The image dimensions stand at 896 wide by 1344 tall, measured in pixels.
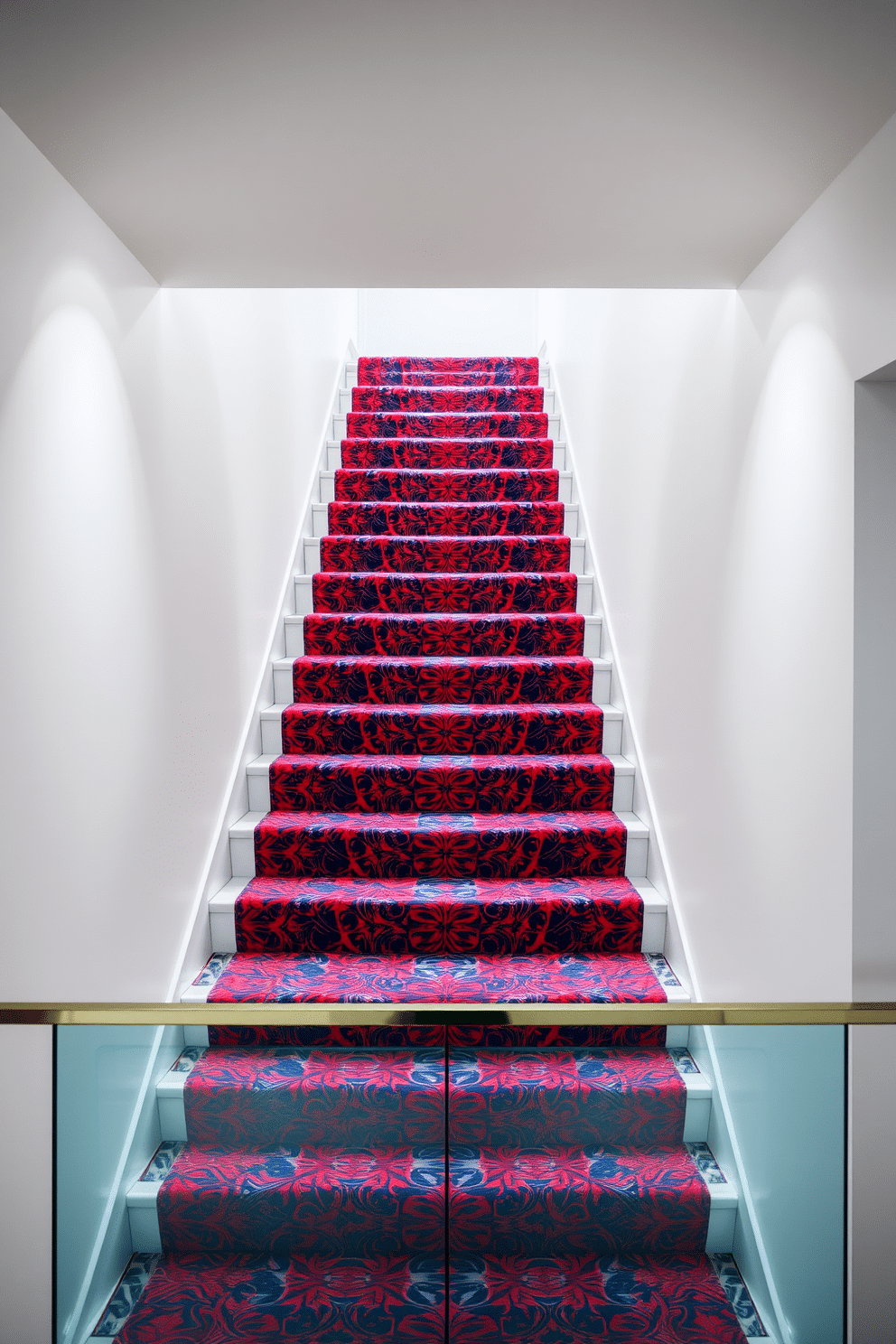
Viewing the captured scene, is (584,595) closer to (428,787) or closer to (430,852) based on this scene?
(428,787)

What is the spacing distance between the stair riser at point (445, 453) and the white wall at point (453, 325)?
6.34 feet

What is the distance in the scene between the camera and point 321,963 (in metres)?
2.49

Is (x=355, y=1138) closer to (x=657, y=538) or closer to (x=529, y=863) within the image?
(x=529, y=863)

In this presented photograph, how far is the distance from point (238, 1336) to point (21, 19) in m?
1.77

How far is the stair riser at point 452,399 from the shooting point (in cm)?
499

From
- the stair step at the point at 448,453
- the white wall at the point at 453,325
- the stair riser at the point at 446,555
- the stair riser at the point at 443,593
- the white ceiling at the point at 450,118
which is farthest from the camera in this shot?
the white wall at the point at 453,325

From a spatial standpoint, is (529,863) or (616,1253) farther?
(529,863)

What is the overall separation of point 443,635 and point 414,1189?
2.43 meters

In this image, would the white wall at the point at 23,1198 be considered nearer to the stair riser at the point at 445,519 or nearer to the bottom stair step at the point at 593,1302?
the bottom stair step at the point at 593,1302

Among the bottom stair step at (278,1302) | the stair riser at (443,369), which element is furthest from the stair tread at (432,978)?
the stair riser at (443,369)

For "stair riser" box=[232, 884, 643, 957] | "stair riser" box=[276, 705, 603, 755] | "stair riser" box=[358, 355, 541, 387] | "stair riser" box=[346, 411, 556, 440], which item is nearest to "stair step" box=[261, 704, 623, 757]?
"stair riser" box=[276, 705, 603, 755]

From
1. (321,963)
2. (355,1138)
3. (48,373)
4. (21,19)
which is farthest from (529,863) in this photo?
(21,19)

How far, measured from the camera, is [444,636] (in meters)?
3.52

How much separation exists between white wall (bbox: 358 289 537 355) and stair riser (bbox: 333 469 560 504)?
223 centimetres
